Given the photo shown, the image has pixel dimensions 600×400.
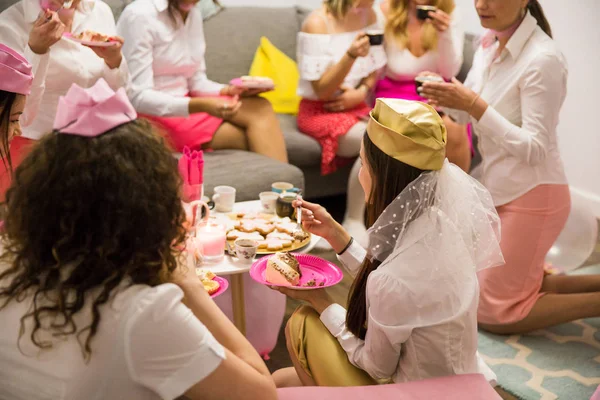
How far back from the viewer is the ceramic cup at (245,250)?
208 centimetres

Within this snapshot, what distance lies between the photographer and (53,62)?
8.54 ft

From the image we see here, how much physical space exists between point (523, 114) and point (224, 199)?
1.20m

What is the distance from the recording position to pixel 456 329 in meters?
1.58

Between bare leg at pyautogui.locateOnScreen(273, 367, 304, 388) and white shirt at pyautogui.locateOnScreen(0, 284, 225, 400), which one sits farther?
bare leg at pyautogui.locateOnScreen(273, 367, 304, 388)

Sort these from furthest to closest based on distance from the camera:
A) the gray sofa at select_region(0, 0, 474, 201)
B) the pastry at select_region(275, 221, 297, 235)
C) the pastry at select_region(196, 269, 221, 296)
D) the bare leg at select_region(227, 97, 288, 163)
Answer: the bare leg at select_region(227, 97, 288, 163), the gray sofa at select_region(0, 0, 474, 201), the pastry at select_region(275, 221, 297, 235), the pastry at select_region(196, 269, 221, 296)

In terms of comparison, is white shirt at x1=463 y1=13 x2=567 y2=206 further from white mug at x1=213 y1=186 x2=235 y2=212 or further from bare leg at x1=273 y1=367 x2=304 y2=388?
bare leg at x1=273 y1=367 x2=304 y2=388

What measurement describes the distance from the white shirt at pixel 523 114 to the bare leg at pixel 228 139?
4.10 feet

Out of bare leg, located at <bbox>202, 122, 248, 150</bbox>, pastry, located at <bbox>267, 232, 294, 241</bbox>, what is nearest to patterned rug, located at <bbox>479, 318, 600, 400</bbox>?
pastry, located at <bbox>267, 232, 294, 241</bbox>

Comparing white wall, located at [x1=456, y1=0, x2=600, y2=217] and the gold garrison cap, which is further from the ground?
the gold garrison cap

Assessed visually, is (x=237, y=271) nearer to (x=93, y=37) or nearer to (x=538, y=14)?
(x=93, y=37)

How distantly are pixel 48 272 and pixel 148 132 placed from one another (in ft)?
0.95

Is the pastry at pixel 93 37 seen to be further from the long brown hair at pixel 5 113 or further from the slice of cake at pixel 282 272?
the slice of cake at pixel 282 272

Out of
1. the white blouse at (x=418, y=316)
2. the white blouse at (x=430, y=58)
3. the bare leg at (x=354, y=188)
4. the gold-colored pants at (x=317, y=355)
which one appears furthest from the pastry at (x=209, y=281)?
the white blouse at (x=430, y=58)

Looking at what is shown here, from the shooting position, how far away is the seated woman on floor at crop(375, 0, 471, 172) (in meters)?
3.50
